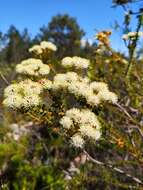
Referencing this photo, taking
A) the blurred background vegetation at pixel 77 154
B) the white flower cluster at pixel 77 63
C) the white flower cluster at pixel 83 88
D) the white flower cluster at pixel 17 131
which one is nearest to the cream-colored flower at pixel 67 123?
the white flower cluster at pixel 83 88

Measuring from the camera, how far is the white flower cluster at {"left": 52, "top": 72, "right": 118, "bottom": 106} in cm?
259

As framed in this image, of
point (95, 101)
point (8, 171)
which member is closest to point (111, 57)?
point (95, 101)

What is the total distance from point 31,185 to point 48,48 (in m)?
3.29

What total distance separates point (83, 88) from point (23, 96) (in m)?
0.32

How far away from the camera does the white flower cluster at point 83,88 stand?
2588 mm

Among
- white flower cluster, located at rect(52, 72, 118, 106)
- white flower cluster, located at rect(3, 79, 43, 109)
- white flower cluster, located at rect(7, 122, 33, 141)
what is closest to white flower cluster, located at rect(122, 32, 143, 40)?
white flower cluster, located at rect(52, 72, 118, 106)

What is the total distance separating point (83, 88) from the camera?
262 cm

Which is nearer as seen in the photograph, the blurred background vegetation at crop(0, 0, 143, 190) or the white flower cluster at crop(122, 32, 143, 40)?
the white flower cluster at crop(122, 32, 143, 40)

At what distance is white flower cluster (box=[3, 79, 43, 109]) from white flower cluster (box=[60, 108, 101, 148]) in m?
0.19

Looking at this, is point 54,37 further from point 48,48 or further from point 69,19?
point 48,48

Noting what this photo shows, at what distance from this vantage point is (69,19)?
3591cm

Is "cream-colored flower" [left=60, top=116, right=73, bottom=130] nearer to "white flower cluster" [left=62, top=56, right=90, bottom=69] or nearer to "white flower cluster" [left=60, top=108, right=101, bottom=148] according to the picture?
"white flower cluster" [left=60, top=108, right=101, bottom=148]

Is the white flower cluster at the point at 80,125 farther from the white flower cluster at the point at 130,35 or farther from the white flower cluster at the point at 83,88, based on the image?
the white flower cluster at the point at 130,35

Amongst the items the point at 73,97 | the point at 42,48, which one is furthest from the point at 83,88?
the point at 42,48
